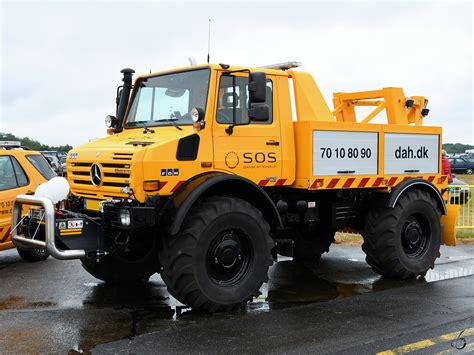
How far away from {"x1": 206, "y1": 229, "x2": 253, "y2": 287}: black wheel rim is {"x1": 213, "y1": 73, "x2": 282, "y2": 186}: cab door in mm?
752

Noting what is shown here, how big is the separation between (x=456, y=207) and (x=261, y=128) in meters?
3.94

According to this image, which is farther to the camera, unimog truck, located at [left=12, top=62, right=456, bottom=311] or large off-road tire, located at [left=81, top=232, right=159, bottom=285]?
large off-road tire, located at [left=81, top=232, right=159, bottom=285]

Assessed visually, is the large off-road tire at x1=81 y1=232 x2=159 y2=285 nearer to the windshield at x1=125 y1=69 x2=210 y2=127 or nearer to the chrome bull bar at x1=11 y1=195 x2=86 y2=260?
the chrome bull bar at x1=11 y1=195 x2=86 y2=260

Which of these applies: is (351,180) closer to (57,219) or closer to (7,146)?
(57,219)

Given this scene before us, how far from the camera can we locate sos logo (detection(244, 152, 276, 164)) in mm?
6691

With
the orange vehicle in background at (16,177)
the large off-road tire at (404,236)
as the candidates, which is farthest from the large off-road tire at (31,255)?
the large off-road tire at (404,236)

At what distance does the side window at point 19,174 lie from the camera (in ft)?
28.8

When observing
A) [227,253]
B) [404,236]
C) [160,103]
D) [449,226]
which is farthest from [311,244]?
[160,103]

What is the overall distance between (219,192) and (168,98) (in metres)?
1.40

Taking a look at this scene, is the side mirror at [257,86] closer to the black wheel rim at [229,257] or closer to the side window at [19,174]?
the black wheel rim at [229,257]

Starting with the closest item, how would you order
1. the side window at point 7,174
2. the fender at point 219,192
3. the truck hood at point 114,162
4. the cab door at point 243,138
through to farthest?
the fender at point 219,192, the truck hood at point 114,162, the cab door at point 243,138, the side window at point 7,174

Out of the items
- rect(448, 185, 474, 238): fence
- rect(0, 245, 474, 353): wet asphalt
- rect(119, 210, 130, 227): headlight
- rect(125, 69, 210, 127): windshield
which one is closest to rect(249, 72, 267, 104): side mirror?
rect(125, 69, 210, 127): windshield

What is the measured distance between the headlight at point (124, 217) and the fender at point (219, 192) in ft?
1.52

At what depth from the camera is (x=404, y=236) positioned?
26.7 feet
